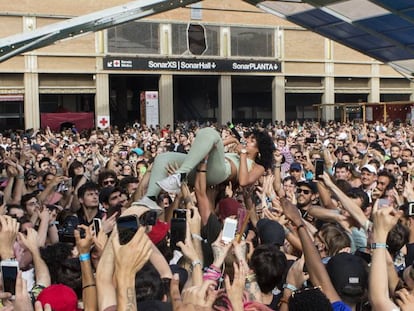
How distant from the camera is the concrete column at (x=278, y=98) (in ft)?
157

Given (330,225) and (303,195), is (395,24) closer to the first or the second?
(303,195)

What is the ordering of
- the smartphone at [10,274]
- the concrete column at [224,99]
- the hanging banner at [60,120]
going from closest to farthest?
the smartphone at [10,274], the hanging banner at [60,120], the concrete column at [224,99]

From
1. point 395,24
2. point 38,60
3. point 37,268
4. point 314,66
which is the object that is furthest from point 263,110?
point 37,268

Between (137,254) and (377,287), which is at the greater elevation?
(137,254)

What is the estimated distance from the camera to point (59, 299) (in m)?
3.86

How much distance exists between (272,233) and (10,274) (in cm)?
243

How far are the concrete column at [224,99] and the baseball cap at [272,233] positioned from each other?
40.0 meters

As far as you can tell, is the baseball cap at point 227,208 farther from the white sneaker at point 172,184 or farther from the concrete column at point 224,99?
the concrete column at point 224,99

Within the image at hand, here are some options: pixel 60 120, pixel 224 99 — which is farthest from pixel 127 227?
pixel 224 99

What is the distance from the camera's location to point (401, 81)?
174 ft

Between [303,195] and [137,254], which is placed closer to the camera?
[137,254]

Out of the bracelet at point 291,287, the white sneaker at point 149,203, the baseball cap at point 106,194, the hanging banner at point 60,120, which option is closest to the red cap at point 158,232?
the white sneaker at point 149,203

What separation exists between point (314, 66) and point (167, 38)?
39.6ft

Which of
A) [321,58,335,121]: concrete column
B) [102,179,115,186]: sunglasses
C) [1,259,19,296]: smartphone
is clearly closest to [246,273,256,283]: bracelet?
[1,259,19,296]: smartphone
